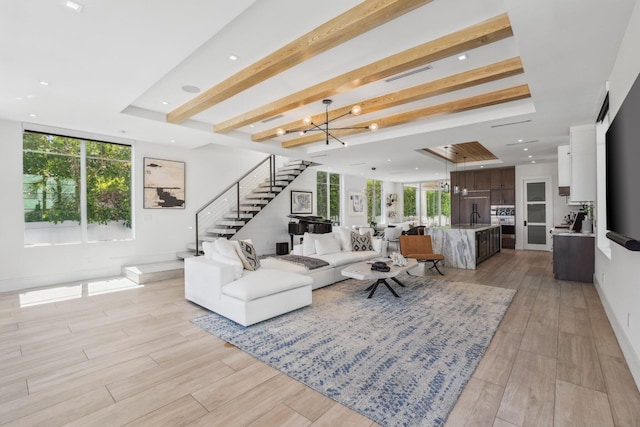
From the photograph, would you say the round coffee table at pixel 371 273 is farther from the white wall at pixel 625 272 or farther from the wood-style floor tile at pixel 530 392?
the white wall at pixel 625 272

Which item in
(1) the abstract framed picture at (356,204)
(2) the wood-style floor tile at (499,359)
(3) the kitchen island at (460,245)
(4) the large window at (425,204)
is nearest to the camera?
(2) the wood-style floor tile at (499,359)

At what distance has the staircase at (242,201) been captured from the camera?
24.0 ft

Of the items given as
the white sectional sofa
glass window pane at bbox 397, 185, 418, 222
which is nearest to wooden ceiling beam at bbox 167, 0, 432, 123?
the white sectional sofa

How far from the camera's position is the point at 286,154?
7637mm

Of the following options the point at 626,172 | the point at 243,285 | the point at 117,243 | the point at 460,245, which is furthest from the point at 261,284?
the point at 460,245

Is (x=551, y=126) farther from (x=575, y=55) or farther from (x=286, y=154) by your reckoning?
(x=286, y=154)

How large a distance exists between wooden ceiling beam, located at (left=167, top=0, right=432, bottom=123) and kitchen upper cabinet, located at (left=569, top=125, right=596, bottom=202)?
384 cm

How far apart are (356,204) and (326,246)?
23.0 ft

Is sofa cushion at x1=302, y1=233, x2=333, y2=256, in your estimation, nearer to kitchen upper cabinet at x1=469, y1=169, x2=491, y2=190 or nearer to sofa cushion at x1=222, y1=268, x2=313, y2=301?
sofa cushion at x1=222, y1=268, x2=313, y2=301

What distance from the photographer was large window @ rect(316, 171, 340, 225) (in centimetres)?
1117

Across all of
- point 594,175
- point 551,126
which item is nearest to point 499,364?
point 594,175

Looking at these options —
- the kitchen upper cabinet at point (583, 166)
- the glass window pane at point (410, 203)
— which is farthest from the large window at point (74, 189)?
the glass window pane at point (410, 203)

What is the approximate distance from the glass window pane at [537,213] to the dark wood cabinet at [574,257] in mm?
4503

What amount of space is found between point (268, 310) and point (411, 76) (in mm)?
3385
